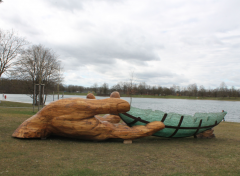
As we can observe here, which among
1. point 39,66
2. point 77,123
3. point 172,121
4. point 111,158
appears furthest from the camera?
point 39,66

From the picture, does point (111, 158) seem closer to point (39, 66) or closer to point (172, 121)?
point (172, 121)

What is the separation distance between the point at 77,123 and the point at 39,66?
23751 mm

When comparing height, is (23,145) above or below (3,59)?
below

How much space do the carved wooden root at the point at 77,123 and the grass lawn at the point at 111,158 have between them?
1.18 feet

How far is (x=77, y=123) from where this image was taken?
679cm

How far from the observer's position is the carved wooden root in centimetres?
678

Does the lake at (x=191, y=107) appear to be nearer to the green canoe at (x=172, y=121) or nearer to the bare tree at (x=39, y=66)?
the bare tree at (x=39, y=66)

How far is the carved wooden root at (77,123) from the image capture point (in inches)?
267

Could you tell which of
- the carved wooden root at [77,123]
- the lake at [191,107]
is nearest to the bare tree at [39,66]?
the lake at [191,107]

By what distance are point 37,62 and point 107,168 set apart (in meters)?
26.8

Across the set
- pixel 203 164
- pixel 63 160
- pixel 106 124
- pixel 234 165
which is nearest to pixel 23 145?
pixel 63 160

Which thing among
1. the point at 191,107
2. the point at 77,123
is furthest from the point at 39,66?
the point at 191,107

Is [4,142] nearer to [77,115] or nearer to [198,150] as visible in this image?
[77,115]

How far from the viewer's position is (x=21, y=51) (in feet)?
79.8
